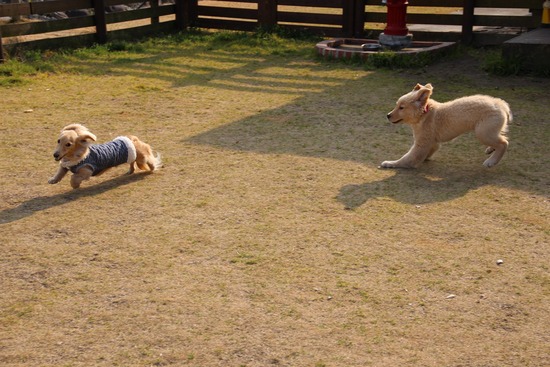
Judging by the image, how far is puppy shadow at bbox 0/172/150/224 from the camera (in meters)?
5.66

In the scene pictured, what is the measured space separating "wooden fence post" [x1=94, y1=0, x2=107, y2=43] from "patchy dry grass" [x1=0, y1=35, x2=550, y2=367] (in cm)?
454

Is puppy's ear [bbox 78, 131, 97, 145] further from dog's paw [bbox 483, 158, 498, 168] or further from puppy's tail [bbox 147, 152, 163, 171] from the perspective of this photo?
dog's paw [bbox 483, 158, 498, 168]

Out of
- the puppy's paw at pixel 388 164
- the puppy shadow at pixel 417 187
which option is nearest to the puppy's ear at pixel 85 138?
the puppy shadow at pixel 417 187

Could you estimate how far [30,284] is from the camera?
4535 millimetres

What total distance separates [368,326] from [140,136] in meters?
4.36

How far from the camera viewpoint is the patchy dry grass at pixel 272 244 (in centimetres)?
390

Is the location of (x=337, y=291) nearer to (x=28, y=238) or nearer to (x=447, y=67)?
(x=28, y=238)

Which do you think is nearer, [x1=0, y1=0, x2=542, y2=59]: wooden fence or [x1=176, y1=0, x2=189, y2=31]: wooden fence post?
[x1=0, y1=0, x2=542, y2=59]: wooden fence

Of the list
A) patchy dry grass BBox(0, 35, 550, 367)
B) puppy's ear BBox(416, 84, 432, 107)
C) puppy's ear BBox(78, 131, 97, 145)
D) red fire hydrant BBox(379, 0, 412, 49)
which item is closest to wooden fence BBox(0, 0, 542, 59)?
red fire hydrant BBox(379, 0, 412, 49)

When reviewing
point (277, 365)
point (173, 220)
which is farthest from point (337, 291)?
point (173, 220)

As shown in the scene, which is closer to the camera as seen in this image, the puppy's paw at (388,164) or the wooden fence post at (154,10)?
the puppy's paw at (388,164)

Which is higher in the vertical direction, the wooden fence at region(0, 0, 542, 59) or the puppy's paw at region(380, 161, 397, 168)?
the wooden fence at region(0, 0, 542, 59)

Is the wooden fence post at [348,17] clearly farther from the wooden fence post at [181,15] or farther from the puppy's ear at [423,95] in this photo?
the puppy's ear at [423,95]

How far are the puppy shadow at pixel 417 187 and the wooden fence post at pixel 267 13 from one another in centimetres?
840
